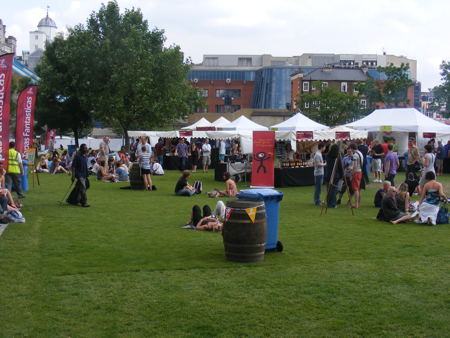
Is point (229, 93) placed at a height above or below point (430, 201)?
above

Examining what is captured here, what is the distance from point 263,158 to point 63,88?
2809 cm

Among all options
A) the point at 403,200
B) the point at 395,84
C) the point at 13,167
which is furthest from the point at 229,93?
the point at 403,200

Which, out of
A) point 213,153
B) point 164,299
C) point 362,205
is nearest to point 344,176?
point 362,205

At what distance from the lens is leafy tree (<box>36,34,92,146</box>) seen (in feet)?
142

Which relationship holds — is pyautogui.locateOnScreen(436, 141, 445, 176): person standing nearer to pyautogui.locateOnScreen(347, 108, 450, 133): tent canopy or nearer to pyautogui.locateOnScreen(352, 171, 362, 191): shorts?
pyautogui.locateOnScreen(347, 108, 450, 133): tent canopy

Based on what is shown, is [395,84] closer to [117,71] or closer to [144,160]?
[117,71]

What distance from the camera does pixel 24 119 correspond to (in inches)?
755

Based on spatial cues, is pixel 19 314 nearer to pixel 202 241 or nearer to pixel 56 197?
pixel 202 241

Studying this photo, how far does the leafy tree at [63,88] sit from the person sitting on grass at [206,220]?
106 ft

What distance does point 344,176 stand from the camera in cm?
1608

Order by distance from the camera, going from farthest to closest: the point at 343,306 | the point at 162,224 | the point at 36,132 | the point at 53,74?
the point at 36,132 → the point at 53,74 → the point at 162,224 → the point at 343,306

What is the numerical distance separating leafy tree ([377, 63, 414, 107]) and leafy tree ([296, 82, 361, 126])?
4.57 meters

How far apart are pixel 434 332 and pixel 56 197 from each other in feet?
46.9

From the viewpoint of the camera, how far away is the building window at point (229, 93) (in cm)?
11538
